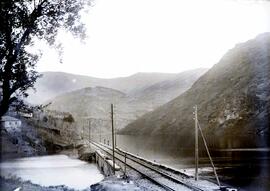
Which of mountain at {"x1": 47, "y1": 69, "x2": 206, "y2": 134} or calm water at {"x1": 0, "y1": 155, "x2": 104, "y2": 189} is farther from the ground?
mountain at {"x1": 47, "y1": 69, "x2": 206, "y2": 134}

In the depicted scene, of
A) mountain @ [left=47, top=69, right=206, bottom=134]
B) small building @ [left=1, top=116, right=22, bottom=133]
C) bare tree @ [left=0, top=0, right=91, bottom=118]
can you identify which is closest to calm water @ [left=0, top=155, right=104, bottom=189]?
small building @ [left=1, top=116, right=22, bottom=133]

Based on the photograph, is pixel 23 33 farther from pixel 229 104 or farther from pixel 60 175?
pixel 229 104

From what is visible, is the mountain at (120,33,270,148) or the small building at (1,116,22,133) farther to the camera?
the mountain at (120,33,270,148)

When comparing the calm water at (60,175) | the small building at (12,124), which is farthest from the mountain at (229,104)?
the small building at (12,124)

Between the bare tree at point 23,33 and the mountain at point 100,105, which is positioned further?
the mountain at point 100,105

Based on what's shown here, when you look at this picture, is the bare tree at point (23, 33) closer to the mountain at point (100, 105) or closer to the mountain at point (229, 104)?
the mountain at point (229, 104)

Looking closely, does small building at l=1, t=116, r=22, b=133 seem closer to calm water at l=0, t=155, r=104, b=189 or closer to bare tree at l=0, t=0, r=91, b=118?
calm water at l=0, t=155, r=104, b=189

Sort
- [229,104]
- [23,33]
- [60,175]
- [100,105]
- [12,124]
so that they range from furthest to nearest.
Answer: [100,105] < [229,104] < [12,124] < [60,175] < [23,33]

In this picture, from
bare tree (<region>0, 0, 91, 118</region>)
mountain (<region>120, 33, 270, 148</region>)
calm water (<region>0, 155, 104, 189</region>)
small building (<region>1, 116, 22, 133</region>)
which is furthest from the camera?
mountain (<region>120, 33, 270, 148</region>)

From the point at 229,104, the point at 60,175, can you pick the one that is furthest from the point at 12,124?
the point at 229,104
